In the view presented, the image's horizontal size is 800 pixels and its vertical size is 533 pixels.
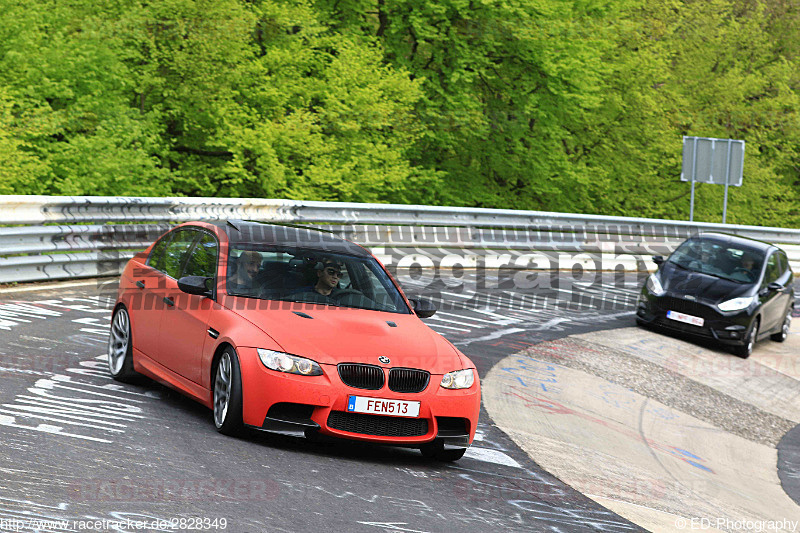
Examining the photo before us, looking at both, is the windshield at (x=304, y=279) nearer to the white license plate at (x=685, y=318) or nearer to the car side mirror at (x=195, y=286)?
the car side mirror at (x=195, y=286)

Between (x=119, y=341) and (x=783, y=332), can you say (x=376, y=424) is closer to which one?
(x=119, y=341)

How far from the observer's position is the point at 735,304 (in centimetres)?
1606

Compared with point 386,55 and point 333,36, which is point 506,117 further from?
point 333,36

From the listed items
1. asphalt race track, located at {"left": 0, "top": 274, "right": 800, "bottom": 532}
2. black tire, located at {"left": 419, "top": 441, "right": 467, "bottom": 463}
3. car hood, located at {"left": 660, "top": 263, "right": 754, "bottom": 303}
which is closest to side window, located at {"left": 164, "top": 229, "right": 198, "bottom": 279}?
asphalt race track, located at {"left": 0, "top": 274, "right": 800, "bottom": 532}

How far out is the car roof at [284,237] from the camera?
8.30m

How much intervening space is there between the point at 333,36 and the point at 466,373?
82.0 feet

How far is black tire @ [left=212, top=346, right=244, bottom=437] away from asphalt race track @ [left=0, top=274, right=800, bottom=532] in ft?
0.45

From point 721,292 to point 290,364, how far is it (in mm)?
10866

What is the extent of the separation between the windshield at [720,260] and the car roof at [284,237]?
31.5 ft

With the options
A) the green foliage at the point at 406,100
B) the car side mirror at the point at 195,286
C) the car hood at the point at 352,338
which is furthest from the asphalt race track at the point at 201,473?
the green foliage at the point at 406,100

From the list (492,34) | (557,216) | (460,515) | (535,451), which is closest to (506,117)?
(492,34)

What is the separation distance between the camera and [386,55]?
34.2 metres

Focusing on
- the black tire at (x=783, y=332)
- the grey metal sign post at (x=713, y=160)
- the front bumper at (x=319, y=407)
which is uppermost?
the grey metal sign post at (x=713, y=160)

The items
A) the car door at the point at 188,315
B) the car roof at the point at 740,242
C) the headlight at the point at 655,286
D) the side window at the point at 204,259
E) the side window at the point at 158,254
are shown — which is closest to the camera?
the car door at the point at 188,315
